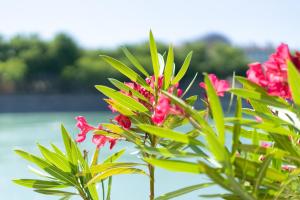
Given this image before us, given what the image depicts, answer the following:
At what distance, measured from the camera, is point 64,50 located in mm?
31062

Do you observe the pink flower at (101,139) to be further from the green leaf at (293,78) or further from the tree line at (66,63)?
the tree line at (66,63)

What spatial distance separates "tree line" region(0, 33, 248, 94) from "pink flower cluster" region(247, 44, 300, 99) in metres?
27.2

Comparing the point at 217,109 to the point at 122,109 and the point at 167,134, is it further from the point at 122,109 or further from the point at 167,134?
the point at 122,109

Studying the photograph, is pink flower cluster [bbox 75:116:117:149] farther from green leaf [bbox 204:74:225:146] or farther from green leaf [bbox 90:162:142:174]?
green leaf [bbox 204:74:225:146]

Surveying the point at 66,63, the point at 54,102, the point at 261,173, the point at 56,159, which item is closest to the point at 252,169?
the point at 261,173

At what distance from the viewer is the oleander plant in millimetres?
581

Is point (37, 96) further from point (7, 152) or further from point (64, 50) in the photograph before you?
point (7, 152)

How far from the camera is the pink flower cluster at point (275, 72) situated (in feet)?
1.94

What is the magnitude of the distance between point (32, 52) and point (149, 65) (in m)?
6.81

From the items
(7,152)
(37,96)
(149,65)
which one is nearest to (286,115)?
(7,152)

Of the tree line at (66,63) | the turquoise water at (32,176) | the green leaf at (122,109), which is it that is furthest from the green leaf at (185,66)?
the tree line at (66,63)

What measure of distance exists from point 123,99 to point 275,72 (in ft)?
0.92

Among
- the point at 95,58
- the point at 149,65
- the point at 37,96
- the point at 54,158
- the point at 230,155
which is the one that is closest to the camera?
the point at 230,155

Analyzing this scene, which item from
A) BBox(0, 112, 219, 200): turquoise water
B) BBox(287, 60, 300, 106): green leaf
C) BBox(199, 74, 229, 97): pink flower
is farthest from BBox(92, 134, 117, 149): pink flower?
BBox(0, 112, 219, 200): turquoise water
